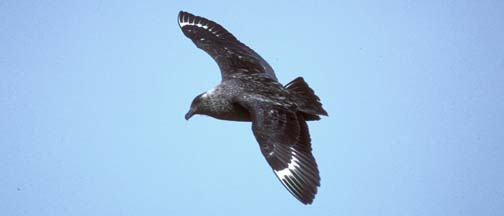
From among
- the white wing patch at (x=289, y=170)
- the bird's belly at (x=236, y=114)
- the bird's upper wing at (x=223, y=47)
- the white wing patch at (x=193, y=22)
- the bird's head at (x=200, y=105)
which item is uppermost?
the white wing patch at (x=193, y=22)

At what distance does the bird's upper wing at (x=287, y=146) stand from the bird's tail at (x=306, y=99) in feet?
0.33

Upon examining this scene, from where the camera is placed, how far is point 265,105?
19.0 ft

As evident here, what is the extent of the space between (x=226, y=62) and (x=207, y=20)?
2.89ft

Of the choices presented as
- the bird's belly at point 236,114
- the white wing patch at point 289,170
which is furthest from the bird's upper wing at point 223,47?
the white wing patch at point 289,170

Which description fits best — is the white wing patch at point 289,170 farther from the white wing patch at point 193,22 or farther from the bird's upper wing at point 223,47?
the white wing patch at point 193,22

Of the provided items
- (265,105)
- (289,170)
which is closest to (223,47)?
(265,105)

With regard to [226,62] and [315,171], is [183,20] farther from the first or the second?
[315,171]

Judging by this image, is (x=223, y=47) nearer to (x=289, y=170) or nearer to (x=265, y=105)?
(x=265, y=105)

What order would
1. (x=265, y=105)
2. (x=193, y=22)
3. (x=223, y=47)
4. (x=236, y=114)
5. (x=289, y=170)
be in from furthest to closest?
(x=193, y=22) → (x=223, y=47) → (x=236, y=114) → (x=265, y=105) → (x=289, y=170)

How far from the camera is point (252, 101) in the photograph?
586 cm

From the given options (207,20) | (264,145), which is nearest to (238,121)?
(264,145)

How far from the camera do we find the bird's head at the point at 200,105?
6.21m

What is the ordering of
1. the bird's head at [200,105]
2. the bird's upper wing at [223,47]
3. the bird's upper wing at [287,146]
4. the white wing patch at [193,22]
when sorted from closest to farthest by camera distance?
the bird's upper wing at [287,146] → the bird's head at [200,105] → the bird's upper wing at [223,47] → the white wing patch at [193,22]

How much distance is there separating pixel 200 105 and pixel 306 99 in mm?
983
